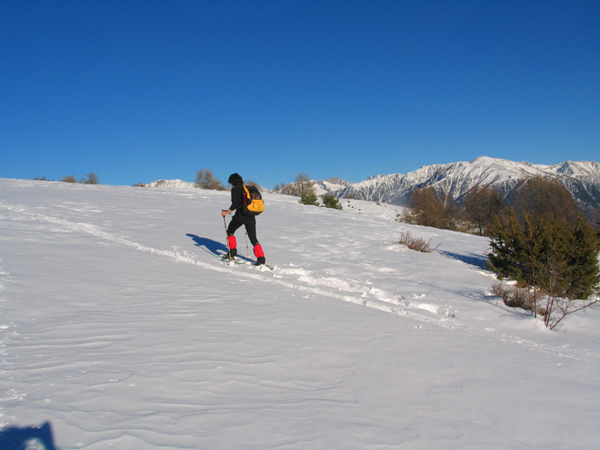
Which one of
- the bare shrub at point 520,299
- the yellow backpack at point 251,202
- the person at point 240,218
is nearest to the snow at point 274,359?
the bare shrub at point 520,299

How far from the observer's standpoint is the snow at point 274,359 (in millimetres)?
2104

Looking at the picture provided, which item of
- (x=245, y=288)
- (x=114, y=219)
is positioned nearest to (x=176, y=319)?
(x=245, y=288)

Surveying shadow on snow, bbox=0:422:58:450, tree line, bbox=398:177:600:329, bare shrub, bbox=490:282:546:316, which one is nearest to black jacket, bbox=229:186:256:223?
bare shrub, bbox=490:282:546:316

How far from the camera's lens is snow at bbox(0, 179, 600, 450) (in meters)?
2.10

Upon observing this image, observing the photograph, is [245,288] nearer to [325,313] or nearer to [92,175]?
[325,313]

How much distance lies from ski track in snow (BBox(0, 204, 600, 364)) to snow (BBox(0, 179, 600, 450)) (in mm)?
42

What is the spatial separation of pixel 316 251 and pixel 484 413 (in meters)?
7.22

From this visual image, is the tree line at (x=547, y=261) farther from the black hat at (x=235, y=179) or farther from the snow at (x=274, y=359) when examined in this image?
the black hat at (x=235, y=179)

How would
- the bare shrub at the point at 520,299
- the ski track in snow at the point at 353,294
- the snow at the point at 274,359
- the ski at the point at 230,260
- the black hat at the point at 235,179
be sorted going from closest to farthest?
the snow at the point at 274,359, the ski track in snow at the point at 353,294, the bare shrub at the point at 520,299, the black hat at the point at 235,179, the ski at the point at 230,260

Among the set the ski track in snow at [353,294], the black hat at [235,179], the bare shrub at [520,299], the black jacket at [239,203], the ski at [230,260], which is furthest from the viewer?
the ski at [230,260]

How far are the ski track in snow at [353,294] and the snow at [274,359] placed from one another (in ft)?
0.14

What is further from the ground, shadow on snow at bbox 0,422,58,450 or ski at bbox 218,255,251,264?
ski at bbox 218,255,251,264

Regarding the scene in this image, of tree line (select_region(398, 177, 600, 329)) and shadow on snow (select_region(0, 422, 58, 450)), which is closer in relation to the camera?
shadow on snow (select_region(0, 422, 58, 450))

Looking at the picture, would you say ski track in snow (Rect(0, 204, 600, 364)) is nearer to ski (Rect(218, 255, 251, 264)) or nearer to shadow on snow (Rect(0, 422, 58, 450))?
ski (Rect(218, 255, 251, 264))
